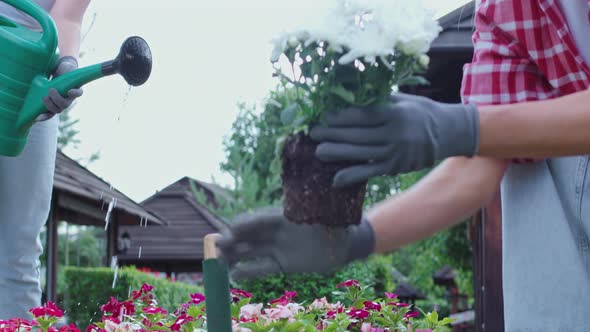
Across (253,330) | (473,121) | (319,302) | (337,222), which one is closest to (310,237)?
(337,222)

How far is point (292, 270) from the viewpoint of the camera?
119 cm

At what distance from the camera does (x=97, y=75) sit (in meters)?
2.25

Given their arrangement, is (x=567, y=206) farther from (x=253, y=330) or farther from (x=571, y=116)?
(x=253, y=330)

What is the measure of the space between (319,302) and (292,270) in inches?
71.3

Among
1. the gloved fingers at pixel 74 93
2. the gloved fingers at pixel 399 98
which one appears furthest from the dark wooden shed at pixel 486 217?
the gloved fingers at pixel 399 98

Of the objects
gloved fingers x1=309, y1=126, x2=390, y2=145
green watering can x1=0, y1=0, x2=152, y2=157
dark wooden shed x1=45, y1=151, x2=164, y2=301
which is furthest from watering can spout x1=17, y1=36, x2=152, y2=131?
dark wooden shed x1=45, y1=151, x2=164, y2=301

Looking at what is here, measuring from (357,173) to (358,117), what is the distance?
0.25 ft

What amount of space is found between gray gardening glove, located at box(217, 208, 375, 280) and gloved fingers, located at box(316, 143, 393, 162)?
0.12 metres

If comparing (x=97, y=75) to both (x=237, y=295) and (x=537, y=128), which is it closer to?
(x=237, y=295)

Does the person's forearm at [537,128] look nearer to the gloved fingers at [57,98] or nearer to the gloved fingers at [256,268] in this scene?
the gloved fingers at [256,268]

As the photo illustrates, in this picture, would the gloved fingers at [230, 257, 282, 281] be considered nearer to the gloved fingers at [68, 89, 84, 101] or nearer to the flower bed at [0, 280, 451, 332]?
the flower bed at [0, 280, 451, 332]

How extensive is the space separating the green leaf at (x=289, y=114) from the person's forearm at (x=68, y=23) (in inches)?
59.0

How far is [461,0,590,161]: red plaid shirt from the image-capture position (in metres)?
1.53

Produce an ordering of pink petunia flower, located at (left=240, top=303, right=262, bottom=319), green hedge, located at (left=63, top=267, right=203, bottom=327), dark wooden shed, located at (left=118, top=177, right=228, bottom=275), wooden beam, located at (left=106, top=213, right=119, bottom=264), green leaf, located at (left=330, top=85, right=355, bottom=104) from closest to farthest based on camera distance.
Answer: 1. green leaf, located at (left=330, top=85, right=355, bottom=104)
2. pink petunia flower, located at (left=240, top=303, right=262, bottom=319)
3. green hedge, located at (left=63, top=267, right=203, bottom=327)
4. wooden beam, located at (left=106, top=213, right=119, bottom=264)
5. dark wooden shed, located at (left=118, top=177, right=228, bottom=275)
